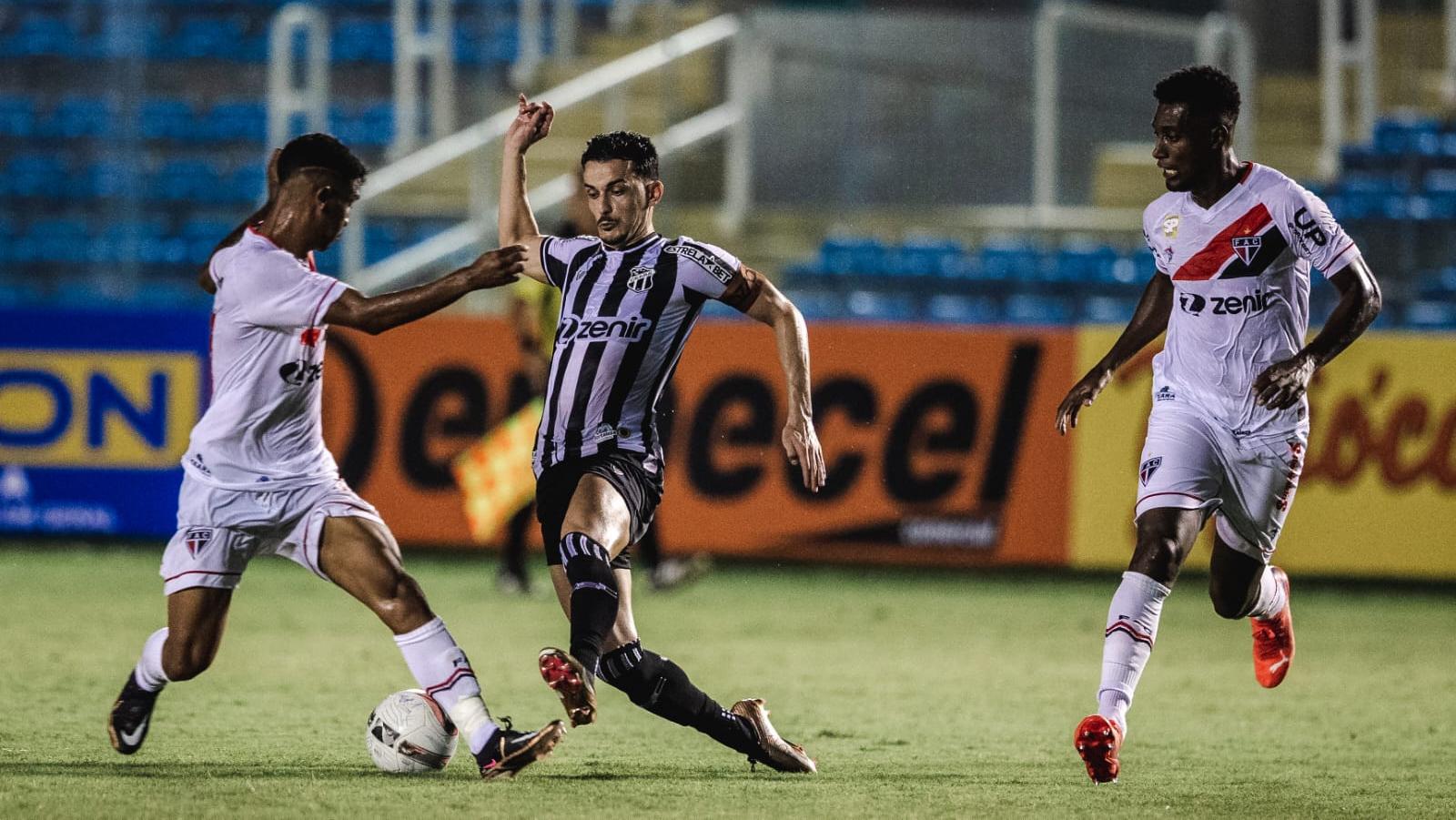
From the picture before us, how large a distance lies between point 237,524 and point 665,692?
1.40 m

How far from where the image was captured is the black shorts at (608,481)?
5.88m

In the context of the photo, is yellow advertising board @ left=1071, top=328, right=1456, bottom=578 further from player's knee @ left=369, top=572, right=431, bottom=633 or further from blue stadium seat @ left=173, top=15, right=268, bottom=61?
blue stadium seat @ left=173, top=15, right=268, bottom=61

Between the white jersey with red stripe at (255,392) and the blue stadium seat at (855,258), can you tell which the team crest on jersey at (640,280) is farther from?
the blue stadium seat at (855,258)

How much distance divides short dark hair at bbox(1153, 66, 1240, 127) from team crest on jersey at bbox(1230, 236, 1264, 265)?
362 millimetres

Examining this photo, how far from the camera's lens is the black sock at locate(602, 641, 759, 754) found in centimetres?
567

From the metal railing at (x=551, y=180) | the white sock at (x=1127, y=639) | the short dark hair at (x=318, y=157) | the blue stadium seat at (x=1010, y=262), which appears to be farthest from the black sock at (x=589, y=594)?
the blue stadium seat at (x=1010, y=262)

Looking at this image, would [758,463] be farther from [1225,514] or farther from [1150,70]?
[1225,514]

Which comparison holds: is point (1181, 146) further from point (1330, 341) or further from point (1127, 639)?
point (1127, 639)

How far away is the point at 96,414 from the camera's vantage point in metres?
12.6

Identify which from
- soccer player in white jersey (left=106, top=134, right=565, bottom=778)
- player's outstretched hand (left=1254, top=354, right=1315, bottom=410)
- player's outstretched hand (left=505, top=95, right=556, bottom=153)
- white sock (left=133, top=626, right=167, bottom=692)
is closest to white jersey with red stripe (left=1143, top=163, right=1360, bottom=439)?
player's outstretched hand (left=1254, top=354, right=1315, bottom=410)

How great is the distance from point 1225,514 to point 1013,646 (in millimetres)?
3051

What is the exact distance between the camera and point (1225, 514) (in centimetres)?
650

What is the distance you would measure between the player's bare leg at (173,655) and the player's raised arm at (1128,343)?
2700mm

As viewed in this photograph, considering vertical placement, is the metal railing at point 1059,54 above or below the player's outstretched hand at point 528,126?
above
